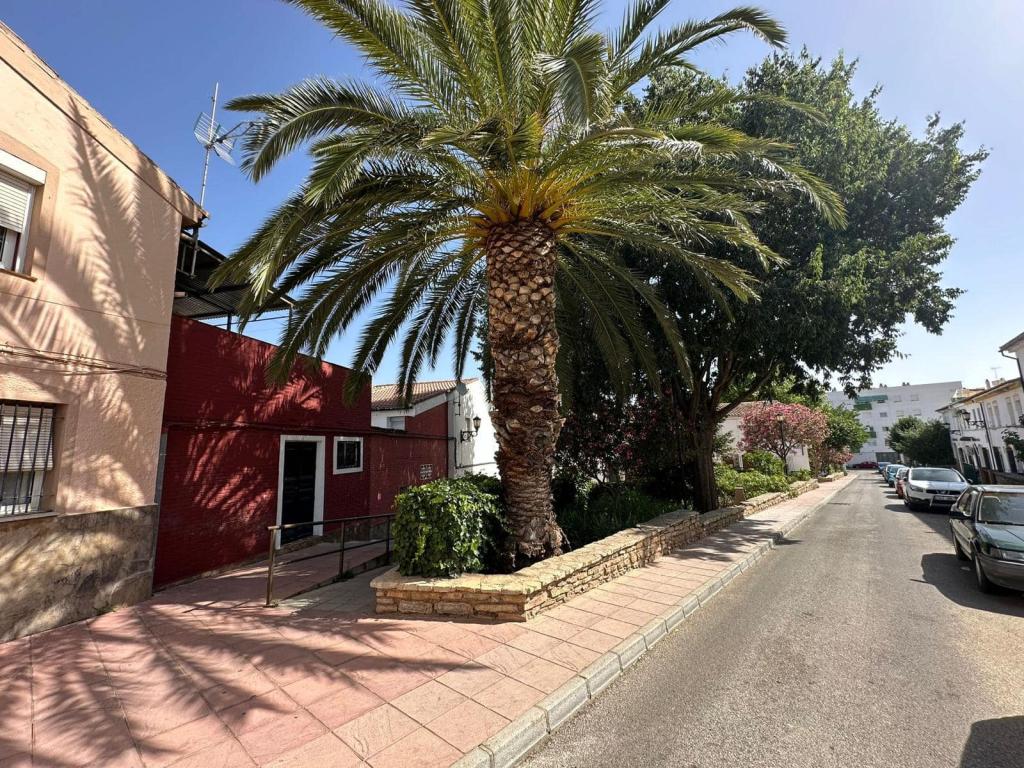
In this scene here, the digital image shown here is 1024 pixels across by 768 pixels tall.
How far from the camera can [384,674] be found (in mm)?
3934

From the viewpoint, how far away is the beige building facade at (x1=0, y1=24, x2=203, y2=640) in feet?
16.6

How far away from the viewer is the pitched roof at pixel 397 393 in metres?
15.2

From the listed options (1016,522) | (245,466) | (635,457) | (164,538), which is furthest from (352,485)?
(1016,522)

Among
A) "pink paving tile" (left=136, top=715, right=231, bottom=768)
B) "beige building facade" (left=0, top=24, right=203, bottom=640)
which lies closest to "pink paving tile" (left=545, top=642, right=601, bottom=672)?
"pink paving tile" (left=136, top=715, right=231, bottom=768)

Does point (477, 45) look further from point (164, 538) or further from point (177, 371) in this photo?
point (164, 538)

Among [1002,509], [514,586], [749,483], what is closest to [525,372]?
[514,586]

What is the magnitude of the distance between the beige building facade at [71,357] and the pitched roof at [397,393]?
282 inches

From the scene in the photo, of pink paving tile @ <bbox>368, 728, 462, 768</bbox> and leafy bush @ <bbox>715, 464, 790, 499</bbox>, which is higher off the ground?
leafy bush @ <bbox>715, 464, 790, 499</bbox>

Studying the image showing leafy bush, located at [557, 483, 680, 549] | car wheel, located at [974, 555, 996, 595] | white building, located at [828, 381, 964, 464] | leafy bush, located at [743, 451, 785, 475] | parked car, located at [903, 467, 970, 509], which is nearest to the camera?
car wheel, located at [974, 555, 996, 595]

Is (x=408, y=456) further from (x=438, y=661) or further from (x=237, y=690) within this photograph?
(x=237, y=690)

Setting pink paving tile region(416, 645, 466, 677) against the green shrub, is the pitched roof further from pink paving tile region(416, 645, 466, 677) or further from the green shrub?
pink paving tile region(416, 645, 466, 677)

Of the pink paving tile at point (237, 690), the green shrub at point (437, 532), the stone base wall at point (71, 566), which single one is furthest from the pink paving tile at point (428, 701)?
the stone base wall at point (71, 566)

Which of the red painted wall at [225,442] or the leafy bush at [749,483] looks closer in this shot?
the red painted wall at [225,442]

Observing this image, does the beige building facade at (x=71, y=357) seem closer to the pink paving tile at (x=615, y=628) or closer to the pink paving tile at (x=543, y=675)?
the pink paving tile at (x=543, y=675)
